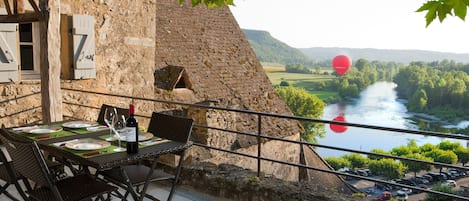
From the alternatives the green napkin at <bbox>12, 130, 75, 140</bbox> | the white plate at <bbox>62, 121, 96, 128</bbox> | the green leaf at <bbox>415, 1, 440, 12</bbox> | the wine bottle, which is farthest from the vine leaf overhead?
the green leaf at <bbox>415, 1, 440, 12</bbox>

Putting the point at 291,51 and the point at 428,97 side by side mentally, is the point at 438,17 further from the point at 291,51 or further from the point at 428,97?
the point at 428,97

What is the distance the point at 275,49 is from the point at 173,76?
3977 cm

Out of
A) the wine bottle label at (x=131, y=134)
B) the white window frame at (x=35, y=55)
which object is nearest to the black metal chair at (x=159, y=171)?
the wine bottle label at (x=131, y=134)

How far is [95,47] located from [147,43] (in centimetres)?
138

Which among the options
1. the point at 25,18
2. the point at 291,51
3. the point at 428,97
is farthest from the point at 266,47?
the point at 25,18

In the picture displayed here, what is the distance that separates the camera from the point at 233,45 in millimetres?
14055

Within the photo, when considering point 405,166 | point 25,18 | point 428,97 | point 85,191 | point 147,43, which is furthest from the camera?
point 428,97

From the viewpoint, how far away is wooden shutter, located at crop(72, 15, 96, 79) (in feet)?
21.6

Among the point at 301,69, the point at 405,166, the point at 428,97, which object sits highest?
the point at 301,69

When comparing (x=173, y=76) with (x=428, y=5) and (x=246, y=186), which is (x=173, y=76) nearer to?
(x=246, y=186)

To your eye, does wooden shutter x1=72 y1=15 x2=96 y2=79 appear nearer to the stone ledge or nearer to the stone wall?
the stone wall

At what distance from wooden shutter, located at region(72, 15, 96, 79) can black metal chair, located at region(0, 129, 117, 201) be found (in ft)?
13.4

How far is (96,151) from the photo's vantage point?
107 inches

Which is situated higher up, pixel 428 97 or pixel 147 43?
pixel 147 43
